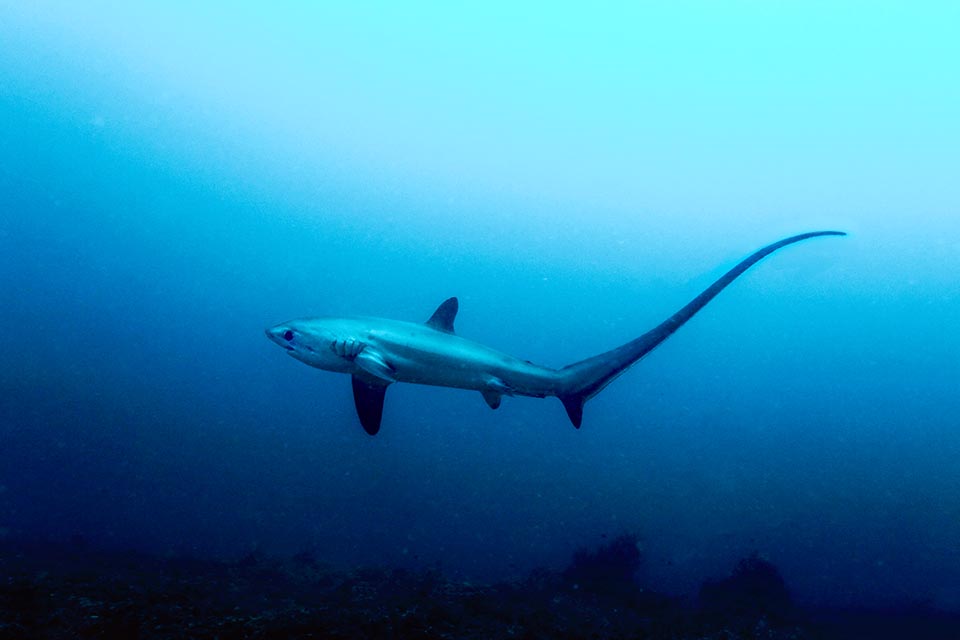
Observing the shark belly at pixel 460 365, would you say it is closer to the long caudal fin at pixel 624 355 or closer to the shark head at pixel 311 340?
the long caudal fin at pixel 624 355

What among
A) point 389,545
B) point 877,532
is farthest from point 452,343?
point 877,532

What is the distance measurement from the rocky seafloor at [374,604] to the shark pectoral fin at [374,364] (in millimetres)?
3231

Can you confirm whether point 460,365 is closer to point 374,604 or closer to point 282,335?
point 282,335

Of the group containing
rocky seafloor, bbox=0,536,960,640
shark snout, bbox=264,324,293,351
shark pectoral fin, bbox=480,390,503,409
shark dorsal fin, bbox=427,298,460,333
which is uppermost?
shark dorsal fin, bbox=427,298,460,333

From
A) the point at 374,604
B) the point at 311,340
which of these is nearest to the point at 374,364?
the point at 311,340

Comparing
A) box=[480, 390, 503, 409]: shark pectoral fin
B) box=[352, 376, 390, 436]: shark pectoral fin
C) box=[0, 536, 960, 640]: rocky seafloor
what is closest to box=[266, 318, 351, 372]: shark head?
box=[352, 376, 390, 436]: shark pectoral fin

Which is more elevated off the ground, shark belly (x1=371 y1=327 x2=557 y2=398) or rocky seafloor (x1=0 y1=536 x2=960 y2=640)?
shark belly (x1=371 y1=327 x2=557 y2=398)

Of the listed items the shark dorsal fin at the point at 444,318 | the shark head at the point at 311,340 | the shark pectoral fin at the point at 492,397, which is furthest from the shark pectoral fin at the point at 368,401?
the shark pectoral fin at the point at 492,397

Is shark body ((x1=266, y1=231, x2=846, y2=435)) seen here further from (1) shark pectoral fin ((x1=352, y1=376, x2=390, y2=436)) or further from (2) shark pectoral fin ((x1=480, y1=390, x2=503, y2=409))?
(1) shark pectoral fin ((x1=352, y1=376, x2=390, y2=436))

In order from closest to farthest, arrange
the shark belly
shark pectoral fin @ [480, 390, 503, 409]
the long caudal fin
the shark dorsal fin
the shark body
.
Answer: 1. the long caudal fin
2. the shark body
3. the shark belly
4. shark pectoral fin @ [480, 390, 503, 409]
5. the shark dorsal fin

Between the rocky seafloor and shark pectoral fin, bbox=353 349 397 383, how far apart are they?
10.6 ft

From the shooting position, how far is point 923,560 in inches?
922

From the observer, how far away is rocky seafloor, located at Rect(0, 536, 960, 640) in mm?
6434

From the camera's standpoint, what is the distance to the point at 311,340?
5.61 meters
